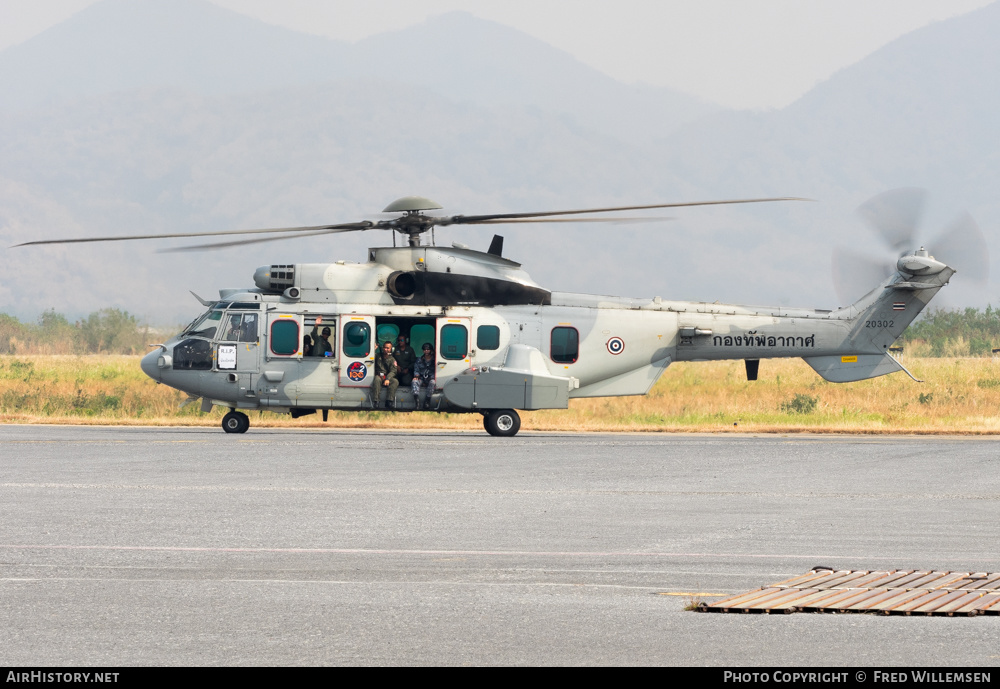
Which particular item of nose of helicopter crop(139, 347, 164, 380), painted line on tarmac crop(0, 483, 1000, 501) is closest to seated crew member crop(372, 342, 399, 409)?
nose of helicopter crop(139, 347, 164, 380)

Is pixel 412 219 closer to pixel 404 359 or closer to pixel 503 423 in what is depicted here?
pixel 404 359

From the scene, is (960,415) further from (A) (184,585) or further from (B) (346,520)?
(A) (184,585)

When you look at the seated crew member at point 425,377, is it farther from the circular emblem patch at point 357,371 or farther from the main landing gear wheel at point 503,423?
the main landing gear wheel at point 503,423

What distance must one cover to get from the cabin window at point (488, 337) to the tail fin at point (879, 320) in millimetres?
6693

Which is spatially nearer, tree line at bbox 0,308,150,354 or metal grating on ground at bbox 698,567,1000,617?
metal grating on ground at bbox 698,567,1000,617

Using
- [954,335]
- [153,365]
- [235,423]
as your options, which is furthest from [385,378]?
[954,335]

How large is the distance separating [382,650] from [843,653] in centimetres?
262

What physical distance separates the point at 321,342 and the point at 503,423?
13.0 feet

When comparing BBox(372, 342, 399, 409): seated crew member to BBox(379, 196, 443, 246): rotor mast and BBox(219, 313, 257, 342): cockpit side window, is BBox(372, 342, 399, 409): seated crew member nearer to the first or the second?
BBox(379, 196, 443, 246): rotor mast

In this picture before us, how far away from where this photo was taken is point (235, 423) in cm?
2636

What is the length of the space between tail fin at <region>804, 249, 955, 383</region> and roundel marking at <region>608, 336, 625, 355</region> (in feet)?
13.3

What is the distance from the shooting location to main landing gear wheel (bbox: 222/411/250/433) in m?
26.3

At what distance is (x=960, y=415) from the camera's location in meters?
32.9
